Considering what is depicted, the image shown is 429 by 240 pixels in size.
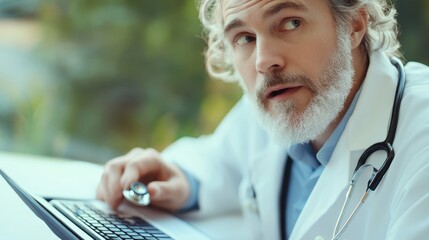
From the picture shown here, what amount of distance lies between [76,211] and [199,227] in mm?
291

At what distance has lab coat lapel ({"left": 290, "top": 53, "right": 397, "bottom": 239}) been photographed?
37.9 inches

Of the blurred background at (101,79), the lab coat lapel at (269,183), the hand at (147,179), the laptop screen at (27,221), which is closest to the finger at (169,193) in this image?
the hand at (147,179)

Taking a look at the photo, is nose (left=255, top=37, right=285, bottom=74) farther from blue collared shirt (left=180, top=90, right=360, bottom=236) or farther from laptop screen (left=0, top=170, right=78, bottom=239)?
laptop screen (left=0, top=170, right=78, bottom=239)

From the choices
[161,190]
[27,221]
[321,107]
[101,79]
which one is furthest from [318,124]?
[101,79]

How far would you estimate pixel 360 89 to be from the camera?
1.05 m

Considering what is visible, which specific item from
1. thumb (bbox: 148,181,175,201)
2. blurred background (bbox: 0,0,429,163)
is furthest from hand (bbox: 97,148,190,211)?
blurred background (bbox: 0,0,429,163)

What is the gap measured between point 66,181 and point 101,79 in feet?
2.31

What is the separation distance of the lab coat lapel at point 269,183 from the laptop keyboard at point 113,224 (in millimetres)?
245

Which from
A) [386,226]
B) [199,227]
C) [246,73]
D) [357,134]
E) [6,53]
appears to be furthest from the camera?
[6,53]

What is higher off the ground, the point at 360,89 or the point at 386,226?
the point at 360,89

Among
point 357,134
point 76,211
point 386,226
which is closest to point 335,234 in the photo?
point 386,226

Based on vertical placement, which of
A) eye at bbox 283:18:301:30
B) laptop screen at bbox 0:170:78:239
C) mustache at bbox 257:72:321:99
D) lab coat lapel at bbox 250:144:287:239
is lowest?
lab coat lapel at bbox 250:144:287:239

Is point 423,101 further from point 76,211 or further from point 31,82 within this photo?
point 31,82

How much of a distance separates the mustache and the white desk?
340mm
